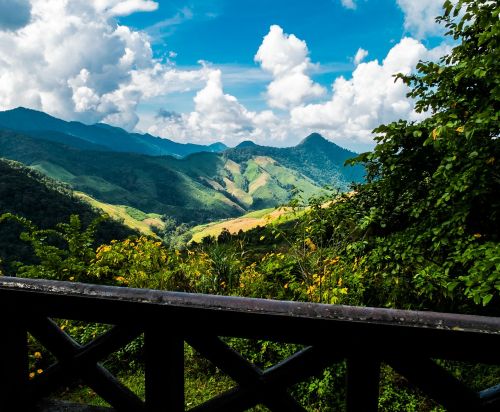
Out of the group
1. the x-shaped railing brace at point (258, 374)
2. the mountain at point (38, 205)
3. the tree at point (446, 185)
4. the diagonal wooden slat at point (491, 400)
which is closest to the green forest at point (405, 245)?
the tree at point (446, 185)

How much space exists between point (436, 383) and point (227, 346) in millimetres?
811

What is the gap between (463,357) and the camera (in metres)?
1.37

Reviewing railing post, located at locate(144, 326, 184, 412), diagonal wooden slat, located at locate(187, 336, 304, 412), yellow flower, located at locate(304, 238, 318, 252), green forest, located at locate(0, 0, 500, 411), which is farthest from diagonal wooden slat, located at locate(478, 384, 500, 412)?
yellow flower, located at locate(304, 238, 318, 252)

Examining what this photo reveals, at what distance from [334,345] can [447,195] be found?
13.0ft

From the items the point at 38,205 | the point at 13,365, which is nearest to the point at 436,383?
the point at 13,365

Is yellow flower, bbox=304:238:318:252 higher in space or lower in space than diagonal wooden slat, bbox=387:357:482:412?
lower

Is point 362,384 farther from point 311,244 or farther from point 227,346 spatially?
point 311,244

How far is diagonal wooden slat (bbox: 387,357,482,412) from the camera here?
55.7 inches

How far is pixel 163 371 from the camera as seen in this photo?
1702 millimetres

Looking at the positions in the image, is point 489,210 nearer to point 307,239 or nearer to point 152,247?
point 307,239

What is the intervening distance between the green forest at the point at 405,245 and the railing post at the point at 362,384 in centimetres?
299

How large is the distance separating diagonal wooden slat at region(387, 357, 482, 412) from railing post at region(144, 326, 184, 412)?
35.0 inches

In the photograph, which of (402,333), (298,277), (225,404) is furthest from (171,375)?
(298,277)

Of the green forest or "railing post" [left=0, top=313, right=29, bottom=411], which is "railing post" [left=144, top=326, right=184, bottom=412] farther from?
the green forest
